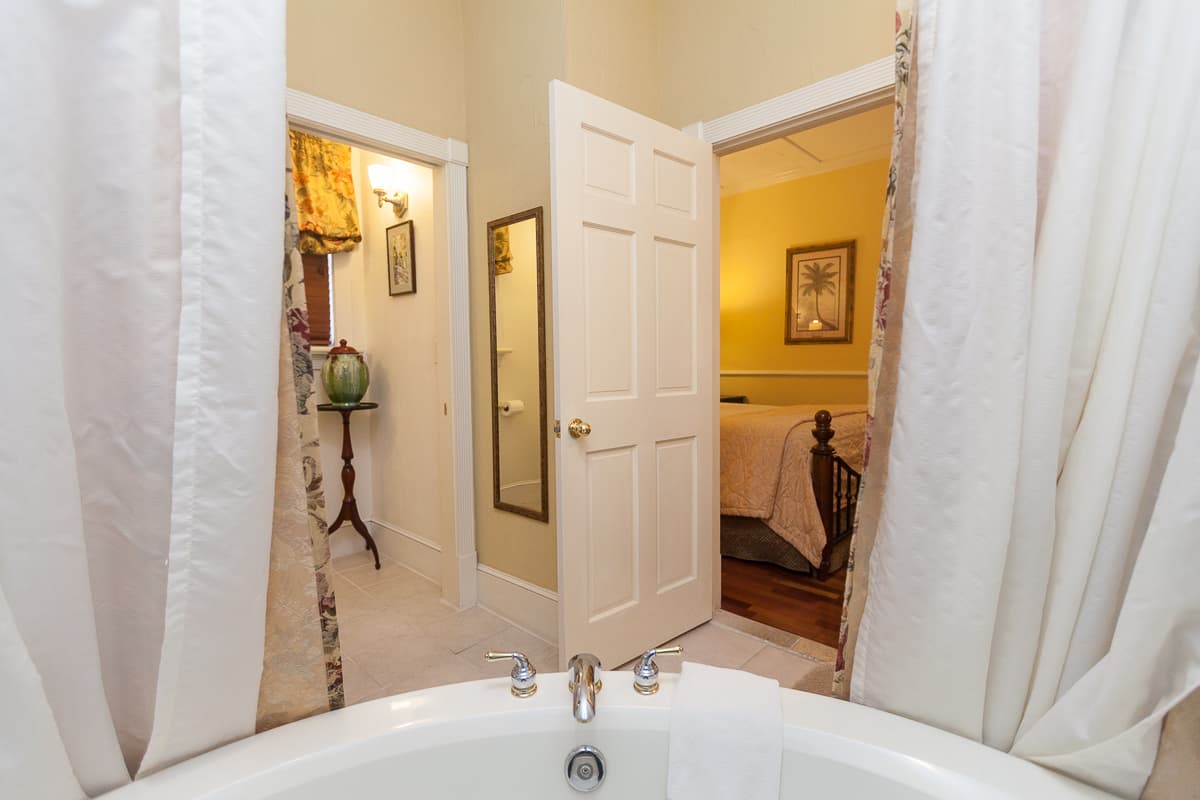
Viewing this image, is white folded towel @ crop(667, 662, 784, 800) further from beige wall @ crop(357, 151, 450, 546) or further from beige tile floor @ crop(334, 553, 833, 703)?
beige wall @ crop(357, 151, 450, 546)

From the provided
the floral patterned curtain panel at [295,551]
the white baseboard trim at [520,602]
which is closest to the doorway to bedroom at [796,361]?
the white baseboard trim at [520,602]

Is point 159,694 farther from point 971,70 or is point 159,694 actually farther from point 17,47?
point 971,70

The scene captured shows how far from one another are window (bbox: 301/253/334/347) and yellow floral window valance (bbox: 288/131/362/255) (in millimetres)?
131

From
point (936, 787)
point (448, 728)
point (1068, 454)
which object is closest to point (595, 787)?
point (448, 728)

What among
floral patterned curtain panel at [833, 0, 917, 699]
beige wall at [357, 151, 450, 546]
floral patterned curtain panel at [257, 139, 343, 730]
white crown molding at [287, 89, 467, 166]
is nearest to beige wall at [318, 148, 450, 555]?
beige wall at [357, 151, 450, 546]

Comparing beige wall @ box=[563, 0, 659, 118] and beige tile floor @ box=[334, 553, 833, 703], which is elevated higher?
beige wall @ box=[563, 0, 659, 118]

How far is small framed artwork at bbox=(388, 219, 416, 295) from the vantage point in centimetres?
293

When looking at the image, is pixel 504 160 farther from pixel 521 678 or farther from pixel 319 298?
pixel 521 678

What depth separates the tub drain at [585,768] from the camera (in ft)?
3.02

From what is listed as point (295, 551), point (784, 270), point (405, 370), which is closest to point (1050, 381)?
point (295, 551)

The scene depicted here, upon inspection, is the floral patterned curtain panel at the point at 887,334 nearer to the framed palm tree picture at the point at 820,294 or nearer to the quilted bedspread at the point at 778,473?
the quilted bedspread at the point at 778,473

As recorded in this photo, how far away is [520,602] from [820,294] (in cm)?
378

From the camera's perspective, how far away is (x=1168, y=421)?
0.73 meters

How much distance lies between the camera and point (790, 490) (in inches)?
113
